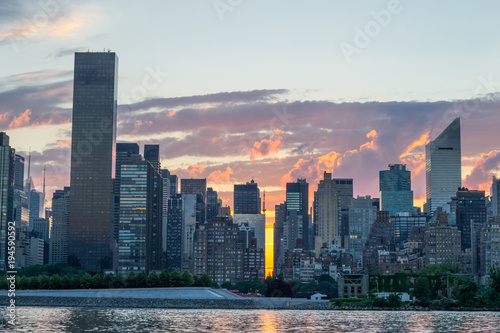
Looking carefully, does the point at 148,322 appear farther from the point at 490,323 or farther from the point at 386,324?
the point at 490,323

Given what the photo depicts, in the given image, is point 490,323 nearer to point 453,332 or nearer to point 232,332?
point 453,332

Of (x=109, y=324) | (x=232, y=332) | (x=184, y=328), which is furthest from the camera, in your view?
(x=109, y=324)

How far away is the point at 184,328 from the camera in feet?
401

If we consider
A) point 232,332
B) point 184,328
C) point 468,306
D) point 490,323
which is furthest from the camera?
point 468,306

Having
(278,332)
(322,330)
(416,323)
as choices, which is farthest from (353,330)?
(416,323)

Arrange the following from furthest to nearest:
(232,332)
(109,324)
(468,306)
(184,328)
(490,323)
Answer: (468,306) → (490,323) → (109,324) → (184,328) → (232,332)

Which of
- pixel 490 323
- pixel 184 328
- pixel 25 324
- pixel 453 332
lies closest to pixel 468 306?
pixel 490 323

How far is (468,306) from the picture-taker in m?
200

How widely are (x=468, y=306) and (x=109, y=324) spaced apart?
341 ft

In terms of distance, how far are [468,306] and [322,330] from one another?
9087 cm

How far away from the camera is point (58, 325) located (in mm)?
126875

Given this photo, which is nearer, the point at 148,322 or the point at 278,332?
the point at 278,332

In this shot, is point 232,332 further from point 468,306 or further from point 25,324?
point 468,306

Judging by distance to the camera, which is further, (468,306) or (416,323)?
(468,306)
